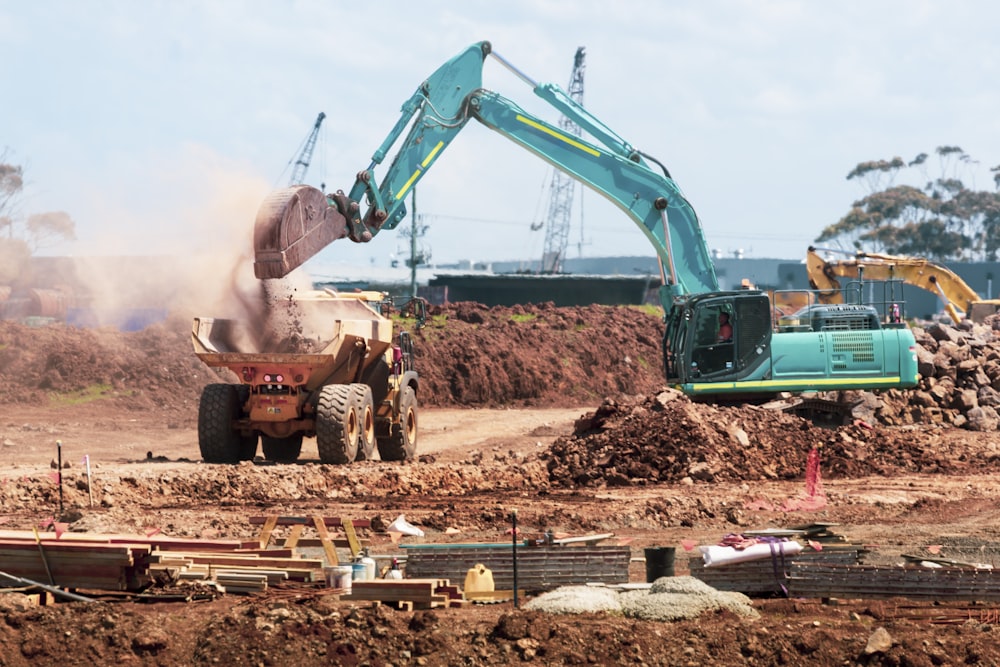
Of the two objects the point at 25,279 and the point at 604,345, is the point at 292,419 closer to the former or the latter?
the point at 604,345

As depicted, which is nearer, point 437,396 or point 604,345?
point 437,396

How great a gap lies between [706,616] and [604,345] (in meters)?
29.9

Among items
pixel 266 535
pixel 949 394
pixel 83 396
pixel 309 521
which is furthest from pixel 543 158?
pixel 83 396

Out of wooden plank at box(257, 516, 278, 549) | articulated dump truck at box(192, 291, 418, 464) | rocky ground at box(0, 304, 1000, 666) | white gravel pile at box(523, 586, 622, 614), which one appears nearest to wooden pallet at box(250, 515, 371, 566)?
wooden plank at box(257, 516, 278, 549)

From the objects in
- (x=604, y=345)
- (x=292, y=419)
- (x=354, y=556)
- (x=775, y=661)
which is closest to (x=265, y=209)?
(x=292, y=419)

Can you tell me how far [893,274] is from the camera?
2995cm

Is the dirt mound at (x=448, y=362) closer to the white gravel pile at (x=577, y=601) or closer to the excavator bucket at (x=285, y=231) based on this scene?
the excavator bucket at (x=285, y=231)

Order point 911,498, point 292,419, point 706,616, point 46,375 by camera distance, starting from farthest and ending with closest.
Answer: point 46,375 < point 292,419 < point 911,498 < point 706,616

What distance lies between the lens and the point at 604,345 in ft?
129

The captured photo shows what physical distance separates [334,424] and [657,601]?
9081mm

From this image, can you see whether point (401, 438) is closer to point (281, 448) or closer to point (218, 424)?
point (281, 448)

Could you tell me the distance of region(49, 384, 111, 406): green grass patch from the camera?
31234 millimetres

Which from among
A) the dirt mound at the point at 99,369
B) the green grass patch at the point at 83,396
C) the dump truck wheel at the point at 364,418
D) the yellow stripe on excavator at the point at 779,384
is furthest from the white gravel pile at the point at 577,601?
the green grass patch at the point at 83,396

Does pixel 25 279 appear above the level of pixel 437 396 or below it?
above
